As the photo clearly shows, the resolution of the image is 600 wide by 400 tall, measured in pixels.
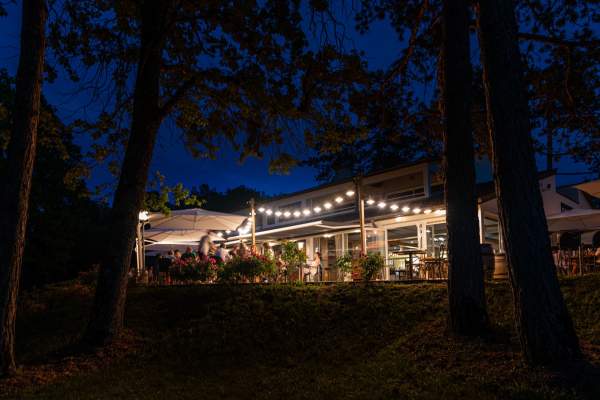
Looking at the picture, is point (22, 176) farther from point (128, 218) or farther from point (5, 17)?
point (5, 17)

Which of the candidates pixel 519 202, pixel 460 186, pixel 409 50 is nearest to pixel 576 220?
pixel 409 50

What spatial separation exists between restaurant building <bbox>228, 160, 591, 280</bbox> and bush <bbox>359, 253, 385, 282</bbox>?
2465 mm

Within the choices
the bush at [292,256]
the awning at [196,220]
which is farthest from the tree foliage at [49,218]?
the bush at [292,256]

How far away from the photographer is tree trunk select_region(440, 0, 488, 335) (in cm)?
648

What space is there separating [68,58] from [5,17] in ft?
5.18

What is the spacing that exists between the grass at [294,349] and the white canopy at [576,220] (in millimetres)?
5665

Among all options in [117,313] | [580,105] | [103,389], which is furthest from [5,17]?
[580,105]

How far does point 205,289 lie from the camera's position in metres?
11.3

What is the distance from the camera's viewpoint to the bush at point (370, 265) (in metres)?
12.1

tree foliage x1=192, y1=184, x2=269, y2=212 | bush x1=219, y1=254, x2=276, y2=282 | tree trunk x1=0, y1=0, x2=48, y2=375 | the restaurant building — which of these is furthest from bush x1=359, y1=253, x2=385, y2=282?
tree foliage x1=192, y1=184, x2=269, y2=212

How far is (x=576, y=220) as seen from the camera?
550 inches

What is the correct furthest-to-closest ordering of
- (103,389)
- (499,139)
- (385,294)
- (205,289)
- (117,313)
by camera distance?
1. (205,289)
2. (385,294)
3. (117,313)
4. (103,389)
5. (499,139)

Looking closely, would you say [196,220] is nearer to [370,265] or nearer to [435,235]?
[370,265]

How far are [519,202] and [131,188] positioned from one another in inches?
249
